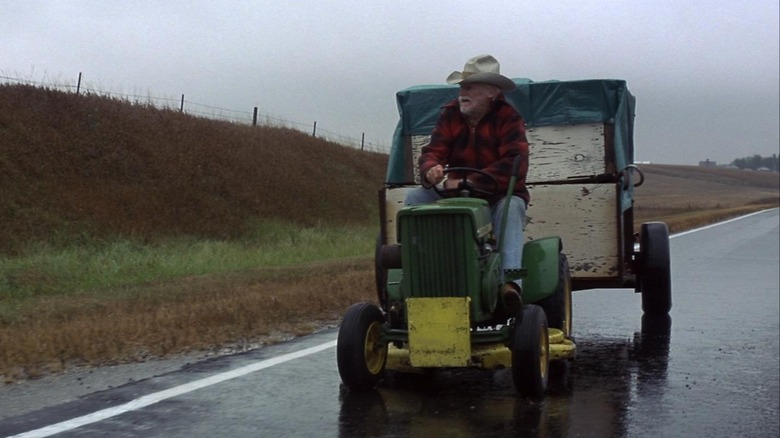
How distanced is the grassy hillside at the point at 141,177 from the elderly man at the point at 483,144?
16.9m

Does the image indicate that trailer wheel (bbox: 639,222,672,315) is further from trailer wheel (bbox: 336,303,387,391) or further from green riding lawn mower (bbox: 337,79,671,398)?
trailer wheel (bbox: 336,303,387,391)

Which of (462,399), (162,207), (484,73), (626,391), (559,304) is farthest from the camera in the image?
(162,207)

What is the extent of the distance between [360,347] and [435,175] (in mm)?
1171

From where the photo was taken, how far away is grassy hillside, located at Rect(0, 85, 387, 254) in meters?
25.1

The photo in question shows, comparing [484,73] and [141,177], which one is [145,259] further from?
[484,73]

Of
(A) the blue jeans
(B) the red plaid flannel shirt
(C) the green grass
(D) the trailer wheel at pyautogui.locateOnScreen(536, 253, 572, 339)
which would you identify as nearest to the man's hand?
(B) the red plaid flannel shirt

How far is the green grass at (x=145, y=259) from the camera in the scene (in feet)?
45.4

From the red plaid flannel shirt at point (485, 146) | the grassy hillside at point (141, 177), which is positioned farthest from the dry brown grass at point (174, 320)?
the grassy hillside at point (141, 177)

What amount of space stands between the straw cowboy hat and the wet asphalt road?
1935 mm

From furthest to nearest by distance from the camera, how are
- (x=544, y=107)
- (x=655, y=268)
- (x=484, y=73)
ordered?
(x=655, y=268)
(x=544, y=107)
(x=484, y=73)

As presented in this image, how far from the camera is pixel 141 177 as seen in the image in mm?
29781

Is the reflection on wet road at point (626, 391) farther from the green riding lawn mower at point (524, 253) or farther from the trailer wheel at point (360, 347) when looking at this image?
the green riding lawn mower at point (524, 253)

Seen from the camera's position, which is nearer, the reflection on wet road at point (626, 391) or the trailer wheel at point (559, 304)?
the reflection on wet road at point (626, 391)

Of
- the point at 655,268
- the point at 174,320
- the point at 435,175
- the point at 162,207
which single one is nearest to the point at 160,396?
the point at 435,175
